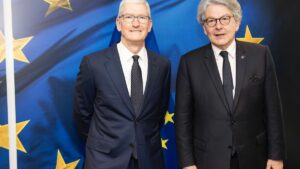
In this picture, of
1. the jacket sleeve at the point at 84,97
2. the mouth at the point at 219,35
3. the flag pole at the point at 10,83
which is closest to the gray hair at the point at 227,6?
the mouth at the point at 219,35

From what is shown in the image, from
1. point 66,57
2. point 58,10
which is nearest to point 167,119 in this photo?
point 66,57

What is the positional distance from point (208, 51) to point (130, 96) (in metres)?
0.52

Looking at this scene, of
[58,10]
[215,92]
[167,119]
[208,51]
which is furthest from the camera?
[167,119]

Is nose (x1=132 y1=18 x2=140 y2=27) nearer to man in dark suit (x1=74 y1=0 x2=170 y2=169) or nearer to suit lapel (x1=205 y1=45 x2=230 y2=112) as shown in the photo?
man in dark suit (x1=74 y1=0 x2=170 y2=169)

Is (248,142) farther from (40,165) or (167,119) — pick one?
(40,165)

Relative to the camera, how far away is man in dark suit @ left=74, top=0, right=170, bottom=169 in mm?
1947

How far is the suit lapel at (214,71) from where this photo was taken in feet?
6.15

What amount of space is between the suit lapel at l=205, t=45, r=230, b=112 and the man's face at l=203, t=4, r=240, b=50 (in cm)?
8

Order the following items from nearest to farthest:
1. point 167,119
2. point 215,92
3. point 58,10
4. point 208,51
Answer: point 215,92 → point 208,51 → point 58,10 → point 167,119

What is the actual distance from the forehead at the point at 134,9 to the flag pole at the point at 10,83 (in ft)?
2.50

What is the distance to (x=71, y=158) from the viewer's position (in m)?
2.44

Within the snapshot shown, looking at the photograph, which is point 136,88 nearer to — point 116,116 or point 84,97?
point 116,116

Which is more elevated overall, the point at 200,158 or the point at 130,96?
the point at 130,96

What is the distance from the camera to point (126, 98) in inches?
76.2
